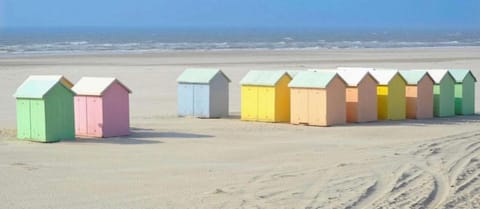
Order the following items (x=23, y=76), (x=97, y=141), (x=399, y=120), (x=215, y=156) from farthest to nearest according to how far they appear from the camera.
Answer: (x=23, y=76) < (x=399, y=120) < (x=97, y=141) < (x=215, y=156)

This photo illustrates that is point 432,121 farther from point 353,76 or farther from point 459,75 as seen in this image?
point 459,75

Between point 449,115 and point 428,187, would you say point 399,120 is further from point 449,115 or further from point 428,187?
point 428,187

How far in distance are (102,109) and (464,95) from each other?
298 inches

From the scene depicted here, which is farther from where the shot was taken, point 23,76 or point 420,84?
point 23,76

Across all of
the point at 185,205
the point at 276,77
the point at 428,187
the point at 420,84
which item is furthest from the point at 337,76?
the point at 185,205

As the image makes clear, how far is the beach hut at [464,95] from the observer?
1705 centimetres

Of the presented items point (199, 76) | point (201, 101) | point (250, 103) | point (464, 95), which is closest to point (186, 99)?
point (201, 101)

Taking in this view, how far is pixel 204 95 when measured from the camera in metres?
16.4

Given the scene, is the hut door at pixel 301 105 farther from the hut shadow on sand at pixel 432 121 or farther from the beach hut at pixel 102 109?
the beach hut at pixel 102 109

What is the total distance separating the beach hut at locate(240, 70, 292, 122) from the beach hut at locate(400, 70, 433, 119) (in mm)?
2360

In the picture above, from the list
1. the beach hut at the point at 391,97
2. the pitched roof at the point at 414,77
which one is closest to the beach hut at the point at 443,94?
the pitched roof at the point at 414,77

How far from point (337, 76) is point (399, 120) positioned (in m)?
1.78

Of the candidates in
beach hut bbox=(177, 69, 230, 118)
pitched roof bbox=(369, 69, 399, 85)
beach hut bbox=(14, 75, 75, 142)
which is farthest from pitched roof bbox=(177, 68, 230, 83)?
beach hut bbox=(14, 75, 75, 142)

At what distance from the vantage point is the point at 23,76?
106ft
